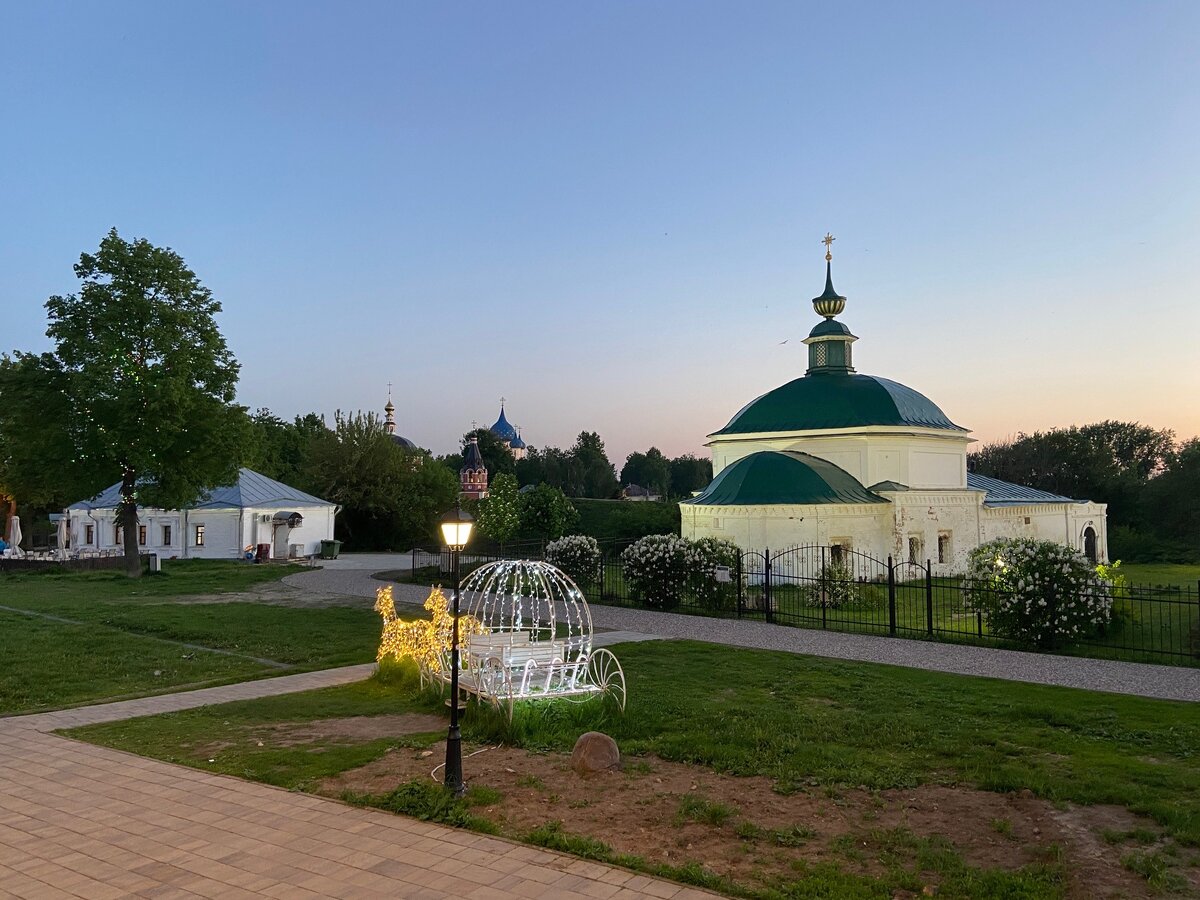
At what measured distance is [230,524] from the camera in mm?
37062

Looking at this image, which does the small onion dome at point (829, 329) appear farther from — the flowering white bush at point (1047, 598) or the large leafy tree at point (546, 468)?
the large leafy tree at point (546, 468)

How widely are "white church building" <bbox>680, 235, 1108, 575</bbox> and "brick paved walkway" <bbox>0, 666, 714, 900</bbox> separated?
20.3m

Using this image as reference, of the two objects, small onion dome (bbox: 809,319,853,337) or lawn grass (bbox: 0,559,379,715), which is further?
small onion dome (bbox: 809,319,853,337)

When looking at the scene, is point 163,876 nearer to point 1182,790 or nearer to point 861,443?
point 1182,790

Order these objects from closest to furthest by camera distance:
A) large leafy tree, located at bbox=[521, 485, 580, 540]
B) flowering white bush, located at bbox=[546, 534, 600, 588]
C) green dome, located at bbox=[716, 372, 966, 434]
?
1. flowering white bush, located at bbox=[546, 534, 600, 588]
2. green dome, located at bbox=[716, 372, 966, 434]
3. large leafy tree, located at bbox=[521, 485, 580, 540]

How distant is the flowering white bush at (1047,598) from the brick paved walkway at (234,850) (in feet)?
38.0

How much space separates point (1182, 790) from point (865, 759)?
2398 mm

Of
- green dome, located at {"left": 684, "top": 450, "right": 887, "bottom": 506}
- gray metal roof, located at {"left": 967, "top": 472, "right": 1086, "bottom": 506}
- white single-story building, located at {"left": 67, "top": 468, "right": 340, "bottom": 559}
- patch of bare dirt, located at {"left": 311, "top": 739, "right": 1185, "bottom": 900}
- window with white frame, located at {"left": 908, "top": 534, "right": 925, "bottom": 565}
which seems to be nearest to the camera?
patch of bare dirt, located at {"left": 311, "top": 739, "right": 1185, "bottom": 900}

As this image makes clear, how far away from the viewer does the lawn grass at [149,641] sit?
37.7ft

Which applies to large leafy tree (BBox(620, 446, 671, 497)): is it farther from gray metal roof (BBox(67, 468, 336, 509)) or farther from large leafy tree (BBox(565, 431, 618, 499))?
gray metal roof (BBox(67, 468, 336, 509))

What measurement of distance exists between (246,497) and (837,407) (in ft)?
84.3

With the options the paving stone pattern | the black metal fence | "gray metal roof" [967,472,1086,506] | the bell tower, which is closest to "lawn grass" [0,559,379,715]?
the paving stone pattern

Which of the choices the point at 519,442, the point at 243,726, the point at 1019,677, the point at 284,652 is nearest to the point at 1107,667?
the point at 1019,677

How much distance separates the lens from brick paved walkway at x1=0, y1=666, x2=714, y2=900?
4.97 metres
